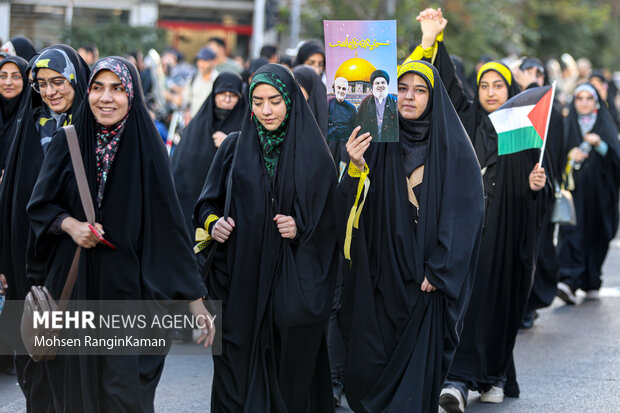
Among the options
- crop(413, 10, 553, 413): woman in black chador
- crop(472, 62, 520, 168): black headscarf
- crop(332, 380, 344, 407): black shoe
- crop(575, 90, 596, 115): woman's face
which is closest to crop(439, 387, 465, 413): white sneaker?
crop(413, 10, 553, 413): woman in black chador

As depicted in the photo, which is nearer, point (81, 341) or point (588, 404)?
point (81, 341)

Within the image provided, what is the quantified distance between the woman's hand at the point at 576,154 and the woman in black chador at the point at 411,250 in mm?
5294

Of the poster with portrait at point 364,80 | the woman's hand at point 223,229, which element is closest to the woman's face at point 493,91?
the poster with portrait at point 364,80

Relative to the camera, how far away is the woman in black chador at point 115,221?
4.09m

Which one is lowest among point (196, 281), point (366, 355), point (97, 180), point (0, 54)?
point (366, 355)

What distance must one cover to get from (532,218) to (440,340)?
179 cm

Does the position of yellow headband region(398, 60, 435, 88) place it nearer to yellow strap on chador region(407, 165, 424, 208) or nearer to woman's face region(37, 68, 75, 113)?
yellow strap on chador region(407, 165, 424, 208)

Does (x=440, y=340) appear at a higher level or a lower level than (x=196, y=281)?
lower

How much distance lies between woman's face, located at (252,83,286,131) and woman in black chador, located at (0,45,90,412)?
3.44 ft

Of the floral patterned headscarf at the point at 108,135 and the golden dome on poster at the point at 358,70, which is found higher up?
the golden dome on poster at the point at 358,70

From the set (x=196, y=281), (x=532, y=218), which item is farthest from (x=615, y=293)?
(x=196, y=281)

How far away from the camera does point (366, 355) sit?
4.77 m

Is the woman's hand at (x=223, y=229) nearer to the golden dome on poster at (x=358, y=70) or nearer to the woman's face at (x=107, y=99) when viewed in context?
the woman's face at (x=107, y=99)

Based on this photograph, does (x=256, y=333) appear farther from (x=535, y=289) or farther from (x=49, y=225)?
(x=535, y=289)
